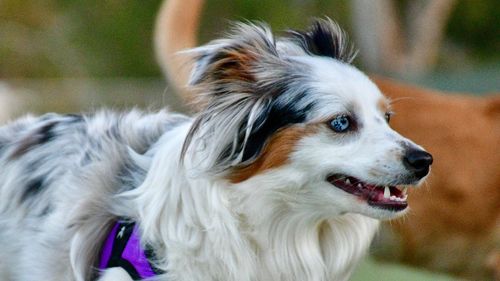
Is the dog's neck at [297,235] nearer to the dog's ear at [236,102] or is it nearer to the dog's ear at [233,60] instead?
the dog's ear at [236,102]

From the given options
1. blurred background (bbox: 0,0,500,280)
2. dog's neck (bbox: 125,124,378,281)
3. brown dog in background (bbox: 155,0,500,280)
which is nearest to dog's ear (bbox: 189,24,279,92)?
dog's neck (bbox: 125,124,378,281)

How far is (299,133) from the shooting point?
353 cm

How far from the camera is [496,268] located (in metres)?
5.75

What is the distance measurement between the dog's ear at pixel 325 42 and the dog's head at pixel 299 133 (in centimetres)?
20

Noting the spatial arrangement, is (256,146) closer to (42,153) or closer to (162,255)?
(162,255)

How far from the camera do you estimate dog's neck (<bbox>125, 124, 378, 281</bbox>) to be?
3.65 metres

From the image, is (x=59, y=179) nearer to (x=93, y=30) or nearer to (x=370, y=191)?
(x=370, y=191)

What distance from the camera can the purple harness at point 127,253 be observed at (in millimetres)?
3680

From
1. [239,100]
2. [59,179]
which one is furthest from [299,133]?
[59,179]

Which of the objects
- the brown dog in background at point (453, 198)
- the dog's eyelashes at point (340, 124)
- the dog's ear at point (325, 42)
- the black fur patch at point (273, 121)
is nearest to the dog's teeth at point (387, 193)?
the dog's eyelashes at point (340, 124)

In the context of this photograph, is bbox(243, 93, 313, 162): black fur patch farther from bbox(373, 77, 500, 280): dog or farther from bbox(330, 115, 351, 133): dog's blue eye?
bbox(373, 77, 500, 280): dog

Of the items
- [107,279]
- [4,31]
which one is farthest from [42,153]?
[4,31]

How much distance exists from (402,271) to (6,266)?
3049mm

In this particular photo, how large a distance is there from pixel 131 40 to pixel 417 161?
10300mm
